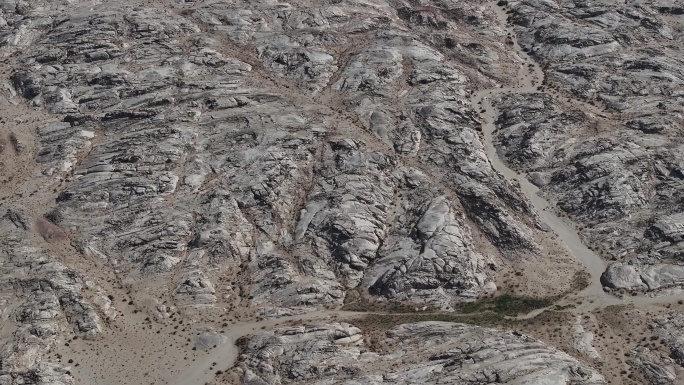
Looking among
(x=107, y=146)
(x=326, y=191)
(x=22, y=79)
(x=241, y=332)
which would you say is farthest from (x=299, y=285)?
(x=22, y=79)

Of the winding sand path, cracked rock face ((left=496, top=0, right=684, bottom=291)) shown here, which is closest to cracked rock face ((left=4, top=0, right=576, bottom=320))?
the winding sand path

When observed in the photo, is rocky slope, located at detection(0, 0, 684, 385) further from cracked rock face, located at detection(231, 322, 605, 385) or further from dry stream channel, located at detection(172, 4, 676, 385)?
dry stream channel, located at detection(172, 4, 676, 385)

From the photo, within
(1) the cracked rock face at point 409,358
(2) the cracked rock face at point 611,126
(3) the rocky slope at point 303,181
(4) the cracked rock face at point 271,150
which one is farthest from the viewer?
(2) the cracked rock face at point 611,126

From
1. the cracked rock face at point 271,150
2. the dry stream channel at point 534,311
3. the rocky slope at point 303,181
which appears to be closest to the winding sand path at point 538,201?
the dry stream channel at point 534,311

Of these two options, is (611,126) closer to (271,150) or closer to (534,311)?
(534,311)

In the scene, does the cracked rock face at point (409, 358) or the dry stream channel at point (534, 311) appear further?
the dry stream channel at point (534, 311)

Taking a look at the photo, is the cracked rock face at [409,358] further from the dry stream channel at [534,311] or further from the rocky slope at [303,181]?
the dry stream channel at [534,311]

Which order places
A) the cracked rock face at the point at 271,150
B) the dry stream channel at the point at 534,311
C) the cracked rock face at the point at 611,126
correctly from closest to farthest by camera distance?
the dry stream channel at the point at 534,311, the cracked rock face at the point at 271,150, the cracked rock face at the point at 611,126

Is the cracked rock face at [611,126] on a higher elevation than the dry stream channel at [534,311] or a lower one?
higher
